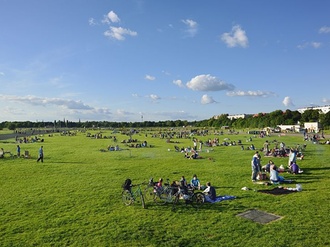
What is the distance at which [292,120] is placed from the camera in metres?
114

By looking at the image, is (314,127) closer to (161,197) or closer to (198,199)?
(198,199)

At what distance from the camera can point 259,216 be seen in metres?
12.3

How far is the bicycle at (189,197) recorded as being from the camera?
569 inches

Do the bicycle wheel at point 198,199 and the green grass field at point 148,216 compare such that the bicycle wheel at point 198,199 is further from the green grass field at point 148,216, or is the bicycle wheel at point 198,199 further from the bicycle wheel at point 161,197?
Result: the bicycle wheel at point 161,197

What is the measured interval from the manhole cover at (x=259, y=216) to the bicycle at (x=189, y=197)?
8.10 ft

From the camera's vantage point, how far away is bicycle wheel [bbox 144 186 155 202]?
15406 millimetres

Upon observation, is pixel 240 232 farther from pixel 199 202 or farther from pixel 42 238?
pixel 42 238

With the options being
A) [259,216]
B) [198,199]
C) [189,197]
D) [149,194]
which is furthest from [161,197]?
[259,216]

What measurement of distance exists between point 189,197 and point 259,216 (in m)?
3.58

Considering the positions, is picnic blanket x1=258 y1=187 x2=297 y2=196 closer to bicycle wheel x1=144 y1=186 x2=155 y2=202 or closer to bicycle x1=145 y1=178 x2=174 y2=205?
bicycle x1=145 y1=178 x2=174 y2=205

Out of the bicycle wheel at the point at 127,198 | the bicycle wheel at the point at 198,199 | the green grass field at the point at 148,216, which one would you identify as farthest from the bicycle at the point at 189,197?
the bicycle wheel at the point at 127,198

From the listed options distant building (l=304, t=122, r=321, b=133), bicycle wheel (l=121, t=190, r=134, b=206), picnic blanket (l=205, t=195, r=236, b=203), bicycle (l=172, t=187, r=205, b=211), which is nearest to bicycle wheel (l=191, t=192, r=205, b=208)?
bicycle (l=172, t=187, r=205, b=211)

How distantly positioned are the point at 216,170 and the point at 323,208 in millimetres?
11263

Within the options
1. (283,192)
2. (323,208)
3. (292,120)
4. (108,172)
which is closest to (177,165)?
(108,172)
